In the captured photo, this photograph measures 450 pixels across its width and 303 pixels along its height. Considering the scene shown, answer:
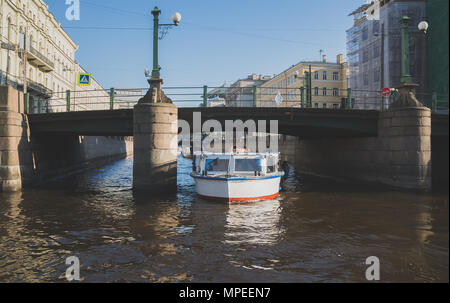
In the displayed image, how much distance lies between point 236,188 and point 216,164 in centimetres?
237

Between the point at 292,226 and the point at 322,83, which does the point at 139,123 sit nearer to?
the point at 292,226

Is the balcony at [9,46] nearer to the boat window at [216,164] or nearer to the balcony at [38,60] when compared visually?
the balcony at [38,60]

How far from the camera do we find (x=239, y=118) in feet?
66.1

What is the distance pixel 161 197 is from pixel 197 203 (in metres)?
2.13

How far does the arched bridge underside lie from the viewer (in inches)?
766

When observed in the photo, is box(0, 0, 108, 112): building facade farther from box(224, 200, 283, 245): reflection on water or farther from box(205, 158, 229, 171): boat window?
box(224, 200, 283, 245): reflection on water

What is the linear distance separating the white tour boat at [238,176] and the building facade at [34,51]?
17126mm

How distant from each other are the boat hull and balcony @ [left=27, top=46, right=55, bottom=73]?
35701 mm

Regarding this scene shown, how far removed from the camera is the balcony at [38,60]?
1608 inches

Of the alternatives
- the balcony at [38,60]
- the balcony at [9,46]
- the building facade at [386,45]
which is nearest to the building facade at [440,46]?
the building facade at [386,45]

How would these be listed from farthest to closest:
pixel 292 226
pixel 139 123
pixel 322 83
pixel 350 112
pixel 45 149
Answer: pixel 322 83 < pixel 45 149 < pixel 350 112 < pixel 139 123 < pixel 292 226

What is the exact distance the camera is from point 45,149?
75.4 feet

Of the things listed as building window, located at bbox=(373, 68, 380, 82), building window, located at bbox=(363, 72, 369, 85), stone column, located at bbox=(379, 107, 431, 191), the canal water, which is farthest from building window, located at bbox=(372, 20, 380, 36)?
the canal water
